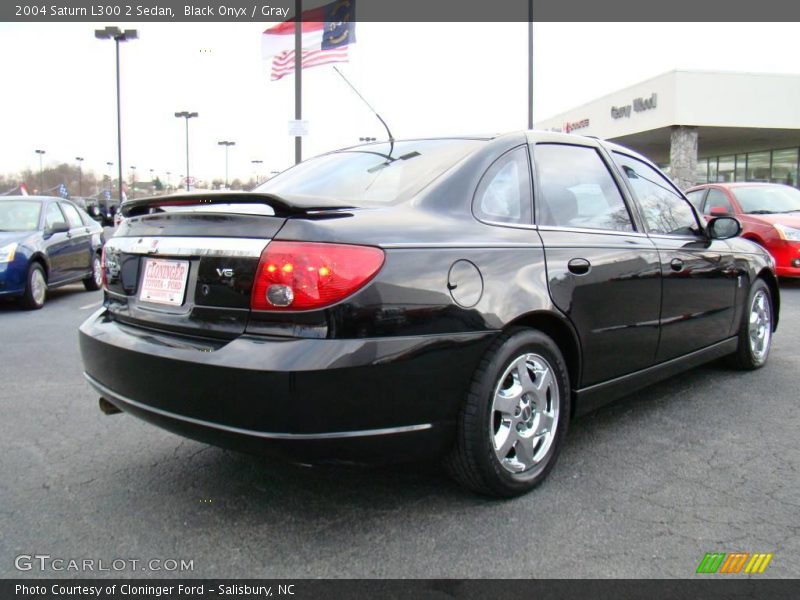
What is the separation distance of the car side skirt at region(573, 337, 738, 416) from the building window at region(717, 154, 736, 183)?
31.9 meters

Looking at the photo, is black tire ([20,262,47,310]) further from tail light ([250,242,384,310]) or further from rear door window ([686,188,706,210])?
rear door window ([686,188,706,210])

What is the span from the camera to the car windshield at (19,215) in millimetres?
9188

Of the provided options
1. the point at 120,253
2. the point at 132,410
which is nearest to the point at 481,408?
the point at 132,410

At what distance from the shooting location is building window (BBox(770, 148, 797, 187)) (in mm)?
28578

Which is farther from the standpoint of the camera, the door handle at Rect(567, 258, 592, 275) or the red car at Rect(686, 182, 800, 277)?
the red car at Rect(686, 182, 800, 277)

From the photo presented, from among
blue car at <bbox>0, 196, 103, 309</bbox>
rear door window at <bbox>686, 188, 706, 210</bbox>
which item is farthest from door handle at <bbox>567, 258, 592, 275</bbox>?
rear door window at <bbox>686, 188, 706, 210</bbox>

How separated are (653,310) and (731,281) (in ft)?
3.89

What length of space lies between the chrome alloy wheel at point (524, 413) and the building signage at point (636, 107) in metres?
24.1

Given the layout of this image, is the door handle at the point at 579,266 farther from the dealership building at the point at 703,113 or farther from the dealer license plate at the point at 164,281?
the dealership building at the point at 703,113

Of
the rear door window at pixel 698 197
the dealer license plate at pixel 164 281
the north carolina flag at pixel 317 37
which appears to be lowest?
the dealer license plate at pixel 164 281

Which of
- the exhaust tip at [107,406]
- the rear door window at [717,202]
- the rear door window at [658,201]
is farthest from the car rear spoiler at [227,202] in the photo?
the rear door window at [717,202]

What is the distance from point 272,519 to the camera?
266cm

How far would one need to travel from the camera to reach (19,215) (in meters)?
9.37

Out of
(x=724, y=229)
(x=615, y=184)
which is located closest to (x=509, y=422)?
(x=615, y=184)
